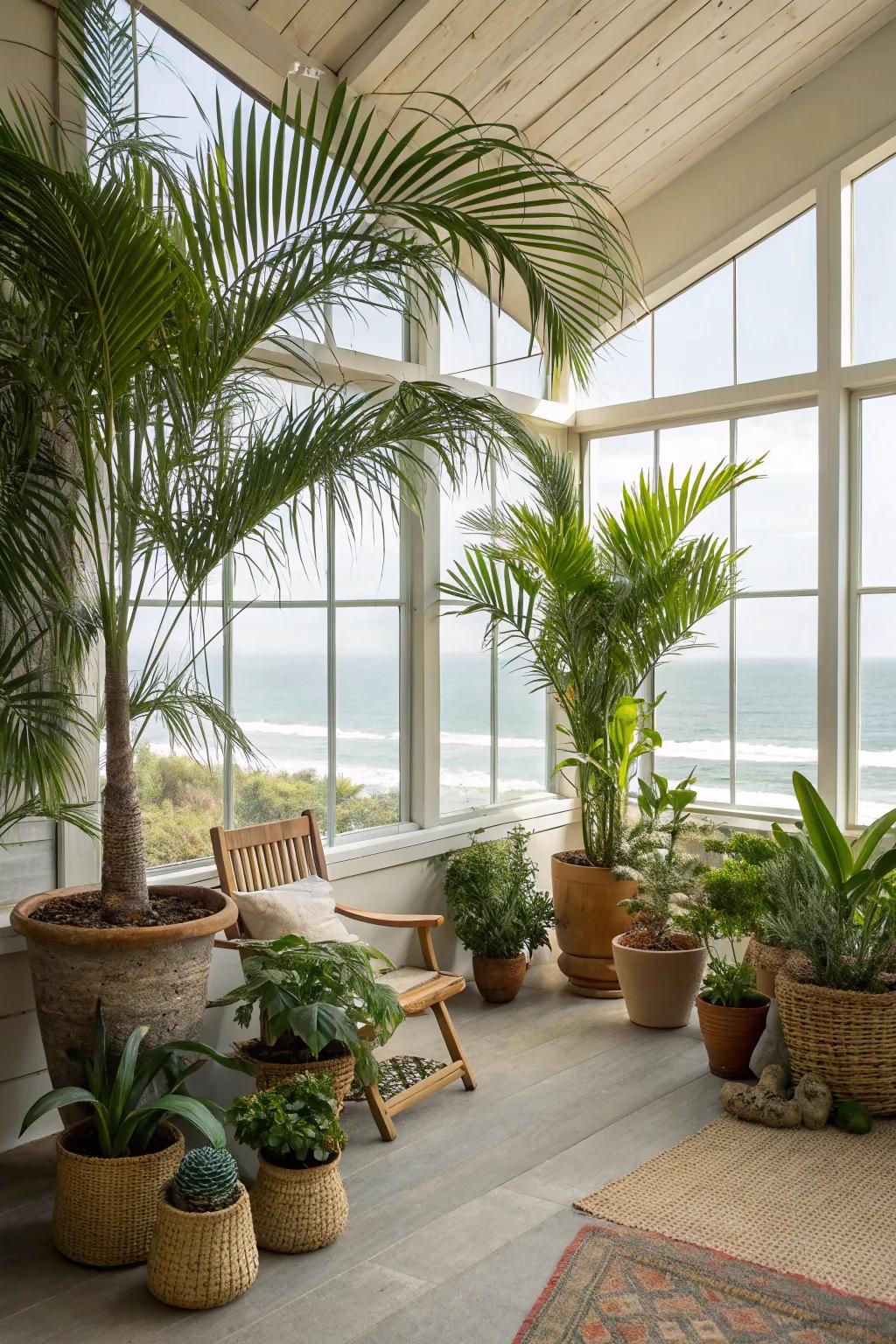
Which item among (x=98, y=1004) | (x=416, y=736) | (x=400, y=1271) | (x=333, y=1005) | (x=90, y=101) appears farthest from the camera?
(x=416, y=736)

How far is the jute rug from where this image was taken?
8.81 feet

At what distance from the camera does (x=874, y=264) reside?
485 centimetres

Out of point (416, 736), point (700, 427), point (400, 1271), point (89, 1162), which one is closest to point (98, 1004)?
point (89, 1162)

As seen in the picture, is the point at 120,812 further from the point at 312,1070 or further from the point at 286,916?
the point at 312,1070

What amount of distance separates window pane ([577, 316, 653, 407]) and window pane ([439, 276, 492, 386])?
59 centimetres

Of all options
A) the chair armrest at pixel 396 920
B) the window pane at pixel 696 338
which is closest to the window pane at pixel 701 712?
the window pane at pixel 696 338

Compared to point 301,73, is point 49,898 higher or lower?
lower

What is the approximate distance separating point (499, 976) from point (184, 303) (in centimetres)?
293

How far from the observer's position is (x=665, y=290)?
213 inches

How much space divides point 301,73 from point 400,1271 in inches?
154

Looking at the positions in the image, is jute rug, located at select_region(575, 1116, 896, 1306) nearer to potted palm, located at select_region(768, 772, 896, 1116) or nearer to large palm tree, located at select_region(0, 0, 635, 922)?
potted palm, located at select_region(768, 772, 896, 1116)

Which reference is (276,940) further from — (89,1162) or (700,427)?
(700,427)

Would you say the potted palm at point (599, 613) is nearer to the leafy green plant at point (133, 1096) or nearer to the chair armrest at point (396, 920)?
the chair armrest at point (396, 920)

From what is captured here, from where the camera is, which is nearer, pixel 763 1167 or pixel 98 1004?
pixel 98 1004
